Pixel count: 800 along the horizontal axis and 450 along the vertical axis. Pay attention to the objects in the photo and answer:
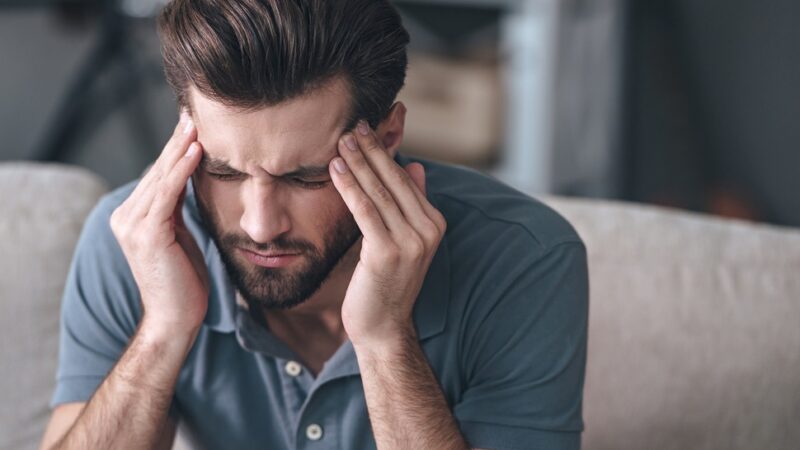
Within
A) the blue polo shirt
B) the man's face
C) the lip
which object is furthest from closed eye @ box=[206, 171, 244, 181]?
the blue polo shirt

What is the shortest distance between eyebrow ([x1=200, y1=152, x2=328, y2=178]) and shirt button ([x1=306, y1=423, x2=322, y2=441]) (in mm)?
384

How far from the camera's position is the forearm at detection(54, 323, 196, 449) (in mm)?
1432

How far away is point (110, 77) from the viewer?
418 centimetres

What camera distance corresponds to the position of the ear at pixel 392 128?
1.41 m

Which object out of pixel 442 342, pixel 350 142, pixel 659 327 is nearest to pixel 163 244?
pixel 350 142

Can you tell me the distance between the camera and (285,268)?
1377mm

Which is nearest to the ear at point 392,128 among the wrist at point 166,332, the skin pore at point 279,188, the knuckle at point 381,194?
the skin pore at point 279,188

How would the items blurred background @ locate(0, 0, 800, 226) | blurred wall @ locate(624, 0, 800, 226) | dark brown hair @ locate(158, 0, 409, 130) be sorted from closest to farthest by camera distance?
dark brown hair @ locate(158, 0, 409, 130), blurred wall @ locate(624, 0, 800, 226), blurred background @ locate(0, 0, 800, 226)

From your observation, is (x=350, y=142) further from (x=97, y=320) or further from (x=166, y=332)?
(x=97, y=320)

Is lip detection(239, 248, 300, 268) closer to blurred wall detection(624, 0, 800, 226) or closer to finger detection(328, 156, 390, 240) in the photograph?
finger detection(328, 156, 390, 240)

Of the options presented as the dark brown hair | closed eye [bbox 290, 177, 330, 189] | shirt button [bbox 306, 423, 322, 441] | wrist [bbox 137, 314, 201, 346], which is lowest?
shirt button [bbox 306, 423, 322, 441]

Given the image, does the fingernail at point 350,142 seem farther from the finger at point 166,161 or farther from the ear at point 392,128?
the finger at point 166,161

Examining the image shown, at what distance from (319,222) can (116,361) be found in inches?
15.2

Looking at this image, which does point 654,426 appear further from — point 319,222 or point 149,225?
point 149,225
